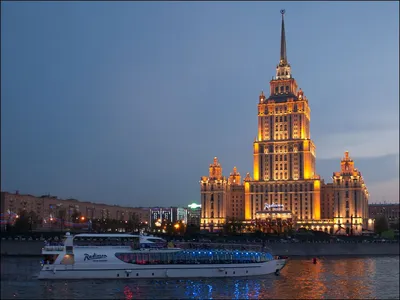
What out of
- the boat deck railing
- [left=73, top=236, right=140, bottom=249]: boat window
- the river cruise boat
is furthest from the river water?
[left=73, top=236, right=140, bottom=249]: boat window

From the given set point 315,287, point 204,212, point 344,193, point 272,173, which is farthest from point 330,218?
point 315,287

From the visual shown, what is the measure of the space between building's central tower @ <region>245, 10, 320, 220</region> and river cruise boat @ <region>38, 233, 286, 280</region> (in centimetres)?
11470

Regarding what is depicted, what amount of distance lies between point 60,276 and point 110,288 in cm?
844

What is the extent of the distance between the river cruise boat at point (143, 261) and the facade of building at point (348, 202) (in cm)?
11478

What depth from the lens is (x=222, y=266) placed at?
6812 centimetres

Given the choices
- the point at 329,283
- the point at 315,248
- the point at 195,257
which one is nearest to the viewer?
the point at 329,283

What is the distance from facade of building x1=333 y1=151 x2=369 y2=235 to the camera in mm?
181663

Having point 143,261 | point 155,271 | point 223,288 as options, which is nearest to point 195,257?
point 155,271

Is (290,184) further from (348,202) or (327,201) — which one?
(348,202)

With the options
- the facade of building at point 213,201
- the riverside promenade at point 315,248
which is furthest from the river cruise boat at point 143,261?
the facade of building at point 213,201

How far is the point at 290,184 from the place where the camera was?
186 m

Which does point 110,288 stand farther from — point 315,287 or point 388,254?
point 388,254

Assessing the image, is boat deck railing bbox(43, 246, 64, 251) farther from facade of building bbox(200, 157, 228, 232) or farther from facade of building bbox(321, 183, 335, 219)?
facade of building bbox(321, 183, 335, 219)

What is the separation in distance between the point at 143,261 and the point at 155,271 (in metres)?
1.73
